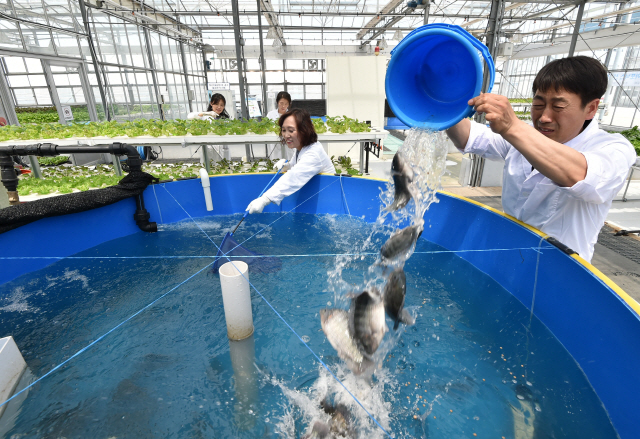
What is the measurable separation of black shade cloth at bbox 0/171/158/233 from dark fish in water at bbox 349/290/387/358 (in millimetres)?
2804

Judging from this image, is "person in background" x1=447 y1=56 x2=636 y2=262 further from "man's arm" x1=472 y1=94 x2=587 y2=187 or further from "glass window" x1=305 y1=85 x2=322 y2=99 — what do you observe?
"glass window" x1=305 y1=85 x2=322 y2=99

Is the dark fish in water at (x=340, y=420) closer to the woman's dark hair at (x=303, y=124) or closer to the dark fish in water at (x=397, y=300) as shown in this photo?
the dark fish in water at (x=397, y=300)

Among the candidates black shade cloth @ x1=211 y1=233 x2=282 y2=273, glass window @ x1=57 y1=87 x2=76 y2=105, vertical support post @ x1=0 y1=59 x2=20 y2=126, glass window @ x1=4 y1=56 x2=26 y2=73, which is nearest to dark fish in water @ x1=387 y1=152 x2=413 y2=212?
black shade cloth @ x1=211 y1=233 x2=282 y2=273

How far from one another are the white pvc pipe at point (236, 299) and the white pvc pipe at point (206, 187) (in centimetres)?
191

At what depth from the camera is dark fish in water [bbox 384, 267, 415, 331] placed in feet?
5.75

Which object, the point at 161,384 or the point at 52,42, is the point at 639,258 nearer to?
the point at 161,384

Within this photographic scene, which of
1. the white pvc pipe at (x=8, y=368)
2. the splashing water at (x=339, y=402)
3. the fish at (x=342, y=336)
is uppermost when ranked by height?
the fish at (x=342, y=336)

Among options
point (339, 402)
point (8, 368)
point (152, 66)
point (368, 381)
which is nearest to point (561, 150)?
point (368, 381)

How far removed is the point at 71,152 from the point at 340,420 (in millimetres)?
3311

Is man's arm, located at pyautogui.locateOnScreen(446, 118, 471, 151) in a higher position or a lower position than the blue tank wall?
higher

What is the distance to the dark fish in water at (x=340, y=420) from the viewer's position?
159 cm

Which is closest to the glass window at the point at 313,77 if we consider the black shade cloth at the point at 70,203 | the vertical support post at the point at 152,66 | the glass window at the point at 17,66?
the vertical support post at the point at 152,66

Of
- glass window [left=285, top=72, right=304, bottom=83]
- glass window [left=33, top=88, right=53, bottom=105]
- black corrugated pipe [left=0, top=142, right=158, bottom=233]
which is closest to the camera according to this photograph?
black corrugated pipe [left=0, top=142, right=158, bottom=233]

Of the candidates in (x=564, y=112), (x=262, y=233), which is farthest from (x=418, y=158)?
(x=262, y=233)
